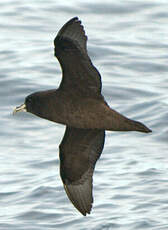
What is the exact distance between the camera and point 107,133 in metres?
15.7

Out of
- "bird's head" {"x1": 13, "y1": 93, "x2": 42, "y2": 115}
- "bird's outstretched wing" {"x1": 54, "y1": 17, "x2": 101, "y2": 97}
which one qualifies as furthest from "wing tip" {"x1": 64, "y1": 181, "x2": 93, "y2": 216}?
"bird's outstretched wing" {"x1": 54, "y1": 17, "x2": 101, "y2": 97}

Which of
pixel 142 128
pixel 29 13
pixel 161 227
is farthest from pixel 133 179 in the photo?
pixel 29 13

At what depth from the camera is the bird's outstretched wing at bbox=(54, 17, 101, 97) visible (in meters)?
9.70

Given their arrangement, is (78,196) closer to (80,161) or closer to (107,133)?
(80,161)

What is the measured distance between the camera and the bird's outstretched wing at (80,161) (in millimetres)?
10578

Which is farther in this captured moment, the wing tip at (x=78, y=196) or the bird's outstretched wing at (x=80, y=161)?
the wing tip at (x=78, y=196)

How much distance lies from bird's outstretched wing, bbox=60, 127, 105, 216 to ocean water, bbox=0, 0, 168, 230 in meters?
2.24

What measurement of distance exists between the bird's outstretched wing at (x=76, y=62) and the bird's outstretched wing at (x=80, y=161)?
713 mm

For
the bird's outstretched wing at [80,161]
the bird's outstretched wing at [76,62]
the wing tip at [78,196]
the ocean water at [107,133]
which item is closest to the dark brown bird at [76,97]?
the bird's outstretched wing at [76,62]

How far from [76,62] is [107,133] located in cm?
594

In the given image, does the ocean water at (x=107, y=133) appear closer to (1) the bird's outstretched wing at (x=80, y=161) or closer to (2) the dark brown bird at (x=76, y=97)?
(1) the bird's outstretched wing at (x=80, y=161)

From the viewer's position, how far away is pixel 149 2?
70.9ft

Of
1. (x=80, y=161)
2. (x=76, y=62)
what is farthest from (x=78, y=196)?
(x=76, y=62)

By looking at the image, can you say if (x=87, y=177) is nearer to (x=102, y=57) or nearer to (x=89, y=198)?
(x=89, y=198)
